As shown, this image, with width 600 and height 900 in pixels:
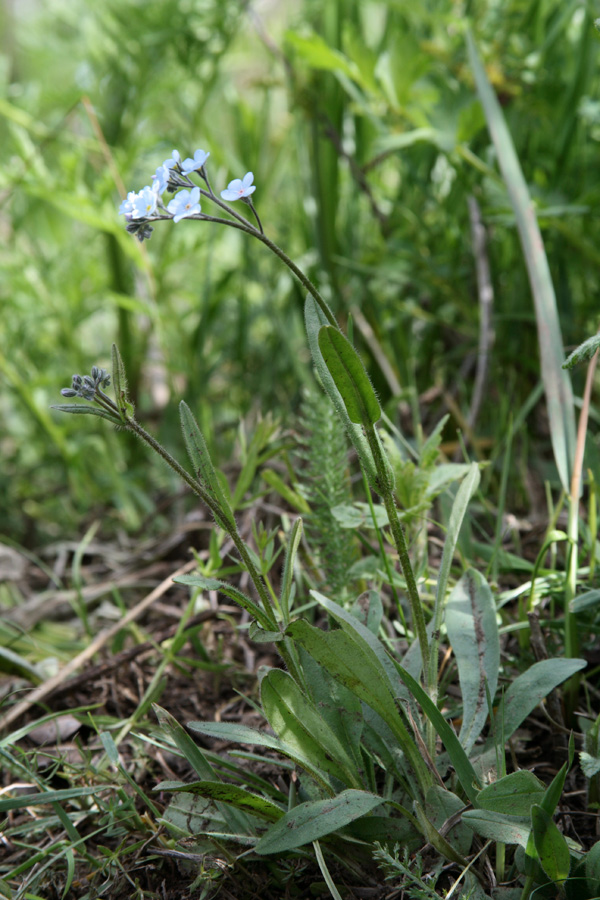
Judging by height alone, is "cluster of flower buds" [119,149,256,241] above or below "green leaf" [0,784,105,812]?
above

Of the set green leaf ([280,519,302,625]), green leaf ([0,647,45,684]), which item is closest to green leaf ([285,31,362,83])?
green leaf ([280,519,302,625])

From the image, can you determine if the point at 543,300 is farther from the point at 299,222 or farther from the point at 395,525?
the point at 299,222

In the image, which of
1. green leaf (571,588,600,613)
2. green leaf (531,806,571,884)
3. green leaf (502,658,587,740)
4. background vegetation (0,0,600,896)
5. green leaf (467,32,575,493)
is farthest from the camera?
background vegetation (0,0,600,896)

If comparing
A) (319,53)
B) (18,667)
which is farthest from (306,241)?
(18,667)

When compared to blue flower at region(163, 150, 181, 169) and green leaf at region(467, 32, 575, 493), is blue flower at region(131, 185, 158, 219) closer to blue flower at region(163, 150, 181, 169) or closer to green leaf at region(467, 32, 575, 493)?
blue flower at region(163, 150, 181, 169)

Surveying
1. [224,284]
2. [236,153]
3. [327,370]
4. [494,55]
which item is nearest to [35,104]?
[236,153]
